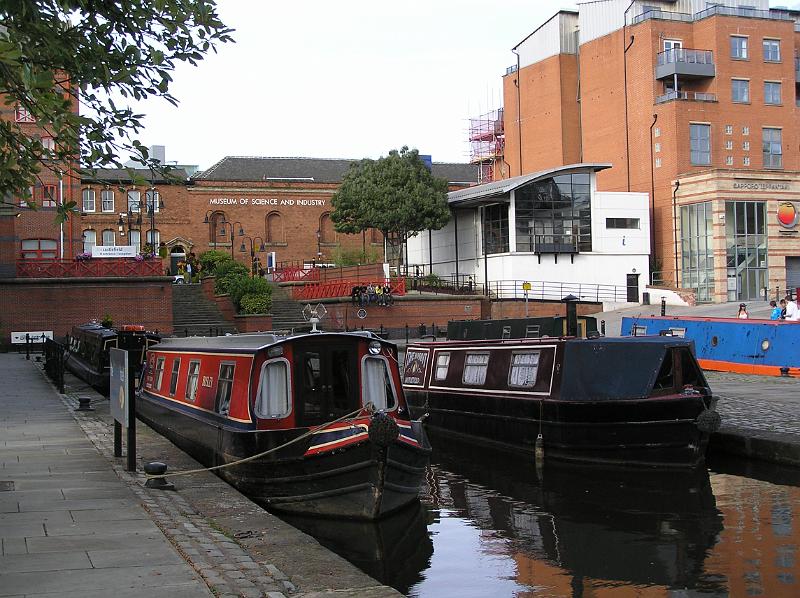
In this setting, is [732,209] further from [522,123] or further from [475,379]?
[475,379]

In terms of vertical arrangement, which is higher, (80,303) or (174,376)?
(80,303)

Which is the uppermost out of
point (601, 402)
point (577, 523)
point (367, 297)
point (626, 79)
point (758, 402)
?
point (626, 79)

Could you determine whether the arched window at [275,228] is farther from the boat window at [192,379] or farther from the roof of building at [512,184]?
the boat window at [192,379]

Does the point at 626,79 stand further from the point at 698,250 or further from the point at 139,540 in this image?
the point at 139,540

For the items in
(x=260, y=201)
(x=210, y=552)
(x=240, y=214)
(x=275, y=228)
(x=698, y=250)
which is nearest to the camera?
(x=210, y=552)

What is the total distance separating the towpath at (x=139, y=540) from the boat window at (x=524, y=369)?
21.4 feet

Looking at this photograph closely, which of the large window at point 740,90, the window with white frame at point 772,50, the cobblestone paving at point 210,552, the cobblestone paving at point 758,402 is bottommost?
the cobblestone paving at point 758,402

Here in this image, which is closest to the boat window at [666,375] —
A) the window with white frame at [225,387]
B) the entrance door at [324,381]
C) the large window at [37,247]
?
the entrance door at [324,381]

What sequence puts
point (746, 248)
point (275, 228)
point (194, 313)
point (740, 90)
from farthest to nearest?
point (275, 228)
point (740, 90)
point (746, 248)
point (194, 313)

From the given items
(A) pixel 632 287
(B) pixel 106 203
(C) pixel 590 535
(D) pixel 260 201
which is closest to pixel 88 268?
(B) pixel 106 203

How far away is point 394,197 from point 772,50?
24368mm

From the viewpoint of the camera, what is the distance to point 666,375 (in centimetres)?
1555

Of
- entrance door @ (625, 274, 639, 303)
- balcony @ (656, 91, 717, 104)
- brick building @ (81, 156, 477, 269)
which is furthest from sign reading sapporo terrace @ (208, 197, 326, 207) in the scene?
balcony @ (656, 91, 717, 104)

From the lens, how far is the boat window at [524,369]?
1704 centimetres
